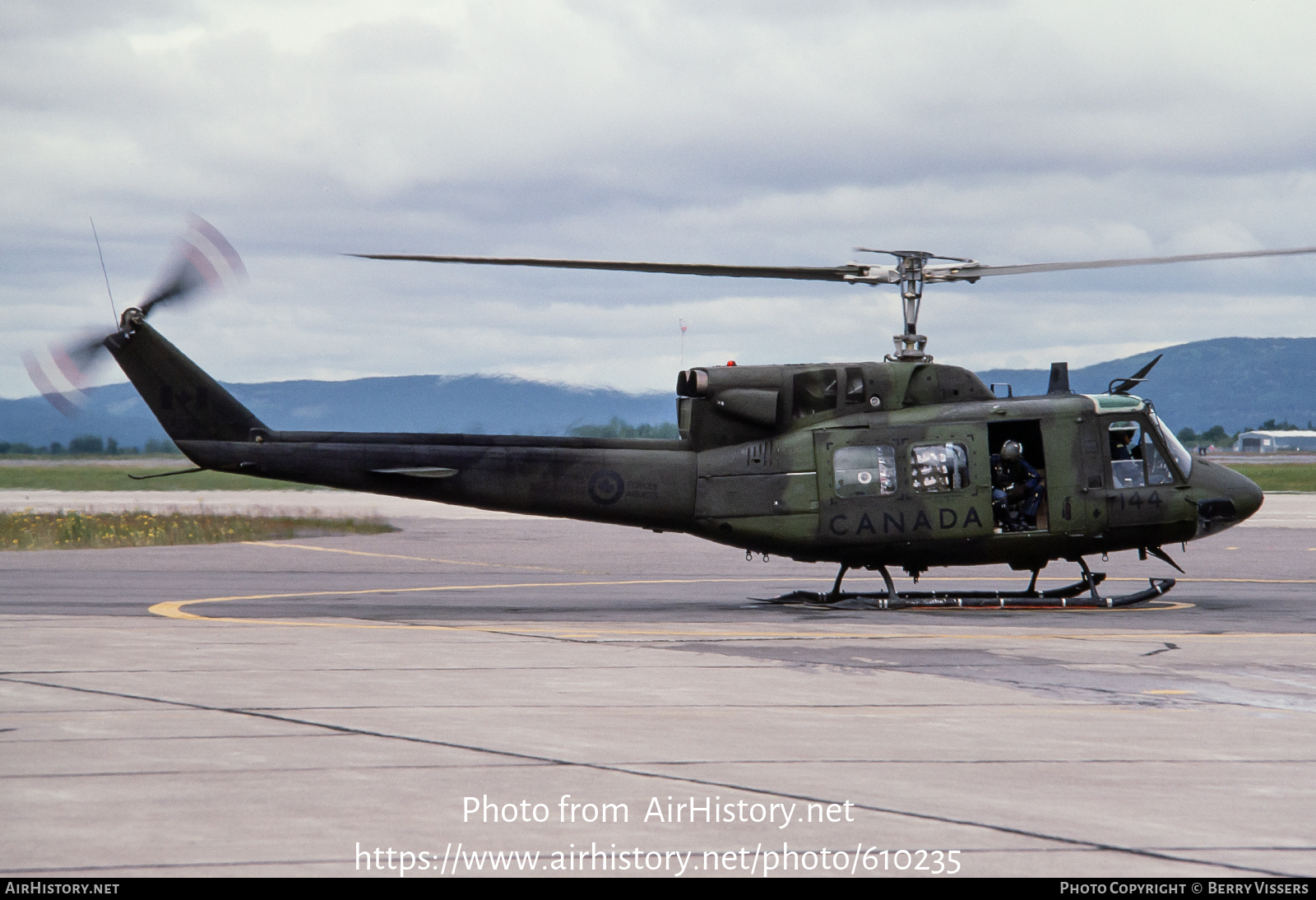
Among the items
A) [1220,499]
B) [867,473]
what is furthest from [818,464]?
[1220,499]

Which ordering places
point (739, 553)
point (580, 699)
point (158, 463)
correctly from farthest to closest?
point (158, 463) < point (739, 553) < point (580, 699)

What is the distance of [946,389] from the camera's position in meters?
19.4

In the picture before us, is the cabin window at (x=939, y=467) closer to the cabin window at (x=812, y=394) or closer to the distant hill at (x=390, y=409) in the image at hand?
the cabin window at (x=812, y=394)

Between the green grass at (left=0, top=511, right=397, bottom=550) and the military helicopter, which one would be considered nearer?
the military helicopter

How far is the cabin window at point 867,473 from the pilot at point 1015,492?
58.0 inches

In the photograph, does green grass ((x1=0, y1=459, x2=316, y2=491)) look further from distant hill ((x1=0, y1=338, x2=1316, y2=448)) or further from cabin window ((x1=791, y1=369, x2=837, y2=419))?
cabin window ((x1=791, y1=369, x2=837, y2=419))

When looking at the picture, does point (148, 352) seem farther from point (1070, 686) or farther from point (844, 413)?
point (1070, 686)

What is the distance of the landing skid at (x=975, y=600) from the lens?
751 inches

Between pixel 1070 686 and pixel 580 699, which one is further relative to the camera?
pixel 1070 686

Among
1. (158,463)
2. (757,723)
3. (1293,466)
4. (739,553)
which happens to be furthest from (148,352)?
(158,463)

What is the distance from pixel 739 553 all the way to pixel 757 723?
2375cm

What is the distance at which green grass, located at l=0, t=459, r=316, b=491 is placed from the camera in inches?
3514

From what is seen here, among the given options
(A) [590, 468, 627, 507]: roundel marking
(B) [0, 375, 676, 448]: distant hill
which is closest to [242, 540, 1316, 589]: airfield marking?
(B) [0, 375, 676, 448]: distant hill

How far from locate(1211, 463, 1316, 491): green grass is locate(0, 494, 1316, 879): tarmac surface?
190 ft
